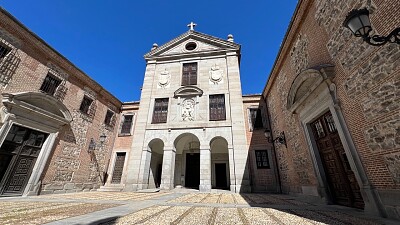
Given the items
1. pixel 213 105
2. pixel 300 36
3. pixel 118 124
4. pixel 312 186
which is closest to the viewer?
pixel 312 186

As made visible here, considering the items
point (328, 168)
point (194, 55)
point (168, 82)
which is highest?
point (194, 55)

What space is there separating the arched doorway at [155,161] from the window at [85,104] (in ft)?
17.0

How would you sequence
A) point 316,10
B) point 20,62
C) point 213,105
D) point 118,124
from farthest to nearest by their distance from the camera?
point 118,124 → point 213,105 → point 20,62 → point 316,10

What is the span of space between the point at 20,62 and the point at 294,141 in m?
14.1

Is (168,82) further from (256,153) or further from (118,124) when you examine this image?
(256,153)

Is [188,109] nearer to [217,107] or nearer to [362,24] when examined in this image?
[217,107]

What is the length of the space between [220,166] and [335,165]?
32.6 feet

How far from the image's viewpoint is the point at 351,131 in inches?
183

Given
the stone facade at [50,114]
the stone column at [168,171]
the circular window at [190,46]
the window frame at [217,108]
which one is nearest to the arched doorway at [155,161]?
the stone column at [168,171]

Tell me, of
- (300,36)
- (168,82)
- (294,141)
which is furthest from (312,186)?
(168,82)

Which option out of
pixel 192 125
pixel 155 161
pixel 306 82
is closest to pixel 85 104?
pixel 155 161

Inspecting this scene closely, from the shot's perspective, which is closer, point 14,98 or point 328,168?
point 328,168

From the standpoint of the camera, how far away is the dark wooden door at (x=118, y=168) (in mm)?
12853

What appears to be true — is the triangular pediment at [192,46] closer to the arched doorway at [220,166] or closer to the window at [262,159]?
the arched doorway at [220,166]
